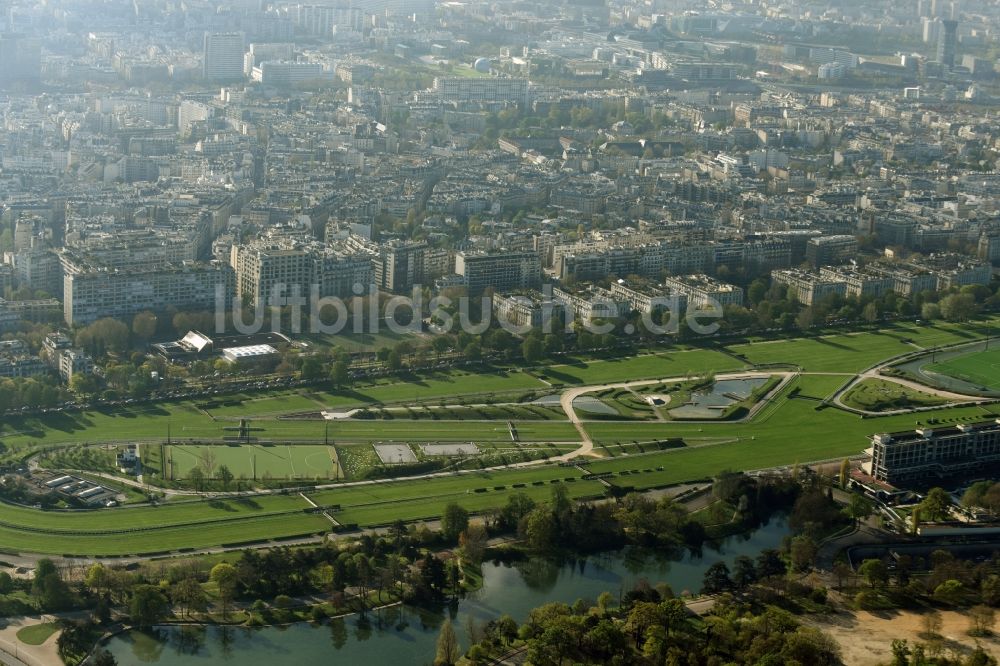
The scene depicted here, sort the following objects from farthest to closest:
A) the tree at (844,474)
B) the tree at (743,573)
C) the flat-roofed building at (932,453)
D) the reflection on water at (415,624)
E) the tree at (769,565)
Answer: the flat-roofed building at (932,453)
the tree at (844,474)
the tree at (769,565)
the tree at (743,573)
the reflection on water at (415,624)

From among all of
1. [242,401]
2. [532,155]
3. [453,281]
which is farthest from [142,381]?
[532,155]

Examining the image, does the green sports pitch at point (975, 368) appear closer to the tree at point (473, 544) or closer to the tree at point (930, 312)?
the tree at point (930, 312)

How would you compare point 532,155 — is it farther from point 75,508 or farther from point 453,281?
point 75,508

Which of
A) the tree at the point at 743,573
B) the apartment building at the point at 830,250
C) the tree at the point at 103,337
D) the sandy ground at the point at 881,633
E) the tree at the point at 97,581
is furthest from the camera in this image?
the apartment building at the point at 830,250

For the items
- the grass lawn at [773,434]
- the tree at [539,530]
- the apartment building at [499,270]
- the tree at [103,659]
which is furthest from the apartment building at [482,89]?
the tree at [103,659]

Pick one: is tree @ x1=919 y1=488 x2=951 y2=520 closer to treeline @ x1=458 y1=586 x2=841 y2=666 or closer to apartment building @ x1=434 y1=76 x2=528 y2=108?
treeline @ x1=458 y1=586 x2=841 y2=666

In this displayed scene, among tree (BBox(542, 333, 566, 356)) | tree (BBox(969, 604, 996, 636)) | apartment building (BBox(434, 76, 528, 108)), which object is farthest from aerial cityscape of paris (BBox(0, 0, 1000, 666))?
apartment building (BBox(434, 76, 528, 108))
